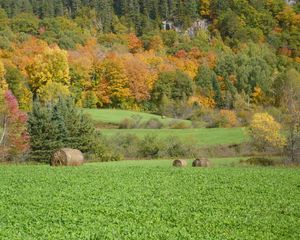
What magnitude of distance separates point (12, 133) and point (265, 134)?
29352 millimetres

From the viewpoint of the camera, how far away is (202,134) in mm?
69688

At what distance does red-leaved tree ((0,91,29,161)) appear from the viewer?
174 ft

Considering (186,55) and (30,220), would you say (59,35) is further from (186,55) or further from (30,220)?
(30,220)

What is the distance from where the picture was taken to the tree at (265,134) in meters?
58.8

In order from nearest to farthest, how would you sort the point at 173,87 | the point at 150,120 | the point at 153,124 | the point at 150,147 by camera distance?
the point at 150,147
the point at 153,124
the point at 150,120
the point at 173,87

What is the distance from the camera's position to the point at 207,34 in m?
156

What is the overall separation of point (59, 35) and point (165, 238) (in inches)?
4825

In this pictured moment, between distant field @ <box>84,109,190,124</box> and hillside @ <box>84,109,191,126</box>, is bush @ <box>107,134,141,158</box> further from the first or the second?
distant field @ <box>84,109,190,124</box>

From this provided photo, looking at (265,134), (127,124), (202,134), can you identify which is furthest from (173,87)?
(265,134)

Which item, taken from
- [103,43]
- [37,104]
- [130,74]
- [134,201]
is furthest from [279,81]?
[134,201]

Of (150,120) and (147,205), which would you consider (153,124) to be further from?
(147,205)

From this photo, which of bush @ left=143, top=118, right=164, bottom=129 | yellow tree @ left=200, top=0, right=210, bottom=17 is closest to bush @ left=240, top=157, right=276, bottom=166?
bush @ left=143, top=118, right=164, bottom=129

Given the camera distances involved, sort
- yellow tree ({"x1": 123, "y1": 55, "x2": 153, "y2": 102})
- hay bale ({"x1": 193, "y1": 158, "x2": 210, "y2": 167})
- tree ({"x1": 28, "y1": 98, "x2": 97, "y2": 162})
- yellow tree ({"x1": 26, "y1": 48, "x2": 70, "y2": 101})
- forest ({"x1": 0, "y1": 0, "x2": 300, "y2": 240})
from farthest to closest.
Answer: yellow tree ({"x1": 123, "y1": 55, "x2": 153, "y2": 102}) → yellow tree ({"x1": 26, "y1": 48, "x2": 70, "y2": 101}) → tree ({"x1": 28, "y1": 98, "x2": 97, "y2": 162}) → hay bale ({"x1": 193, "y1": 158, "x2": 210, "y2": 167}) → forest ({"x1": 0, "y1": 0, "x2": 300, "y2": 240})

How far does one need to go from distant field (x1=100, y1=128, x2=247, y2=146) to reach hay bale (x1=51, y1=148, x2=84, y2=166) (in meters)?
29.2
